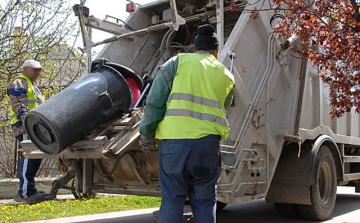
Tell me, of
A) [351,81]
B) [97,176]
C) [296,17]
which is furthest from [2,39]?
[351,81]

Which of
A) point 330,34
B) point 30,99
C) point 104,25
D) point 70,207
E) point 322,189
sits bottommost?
point 70,207

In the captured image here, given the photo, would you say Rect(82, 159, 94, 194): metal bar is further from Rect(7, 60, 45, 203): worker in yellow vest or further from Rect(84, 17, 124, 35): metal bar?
Rect(84, 17, 124, 35): metal bar

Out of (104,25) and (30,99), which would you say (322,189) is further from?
(30,99)

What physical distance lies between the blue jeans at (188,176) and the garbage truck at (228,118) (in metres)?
0.70

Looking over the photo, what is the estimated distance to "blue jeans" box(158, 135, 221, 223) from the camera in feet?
8.31

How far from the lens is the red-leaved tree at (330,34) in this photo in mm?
4422

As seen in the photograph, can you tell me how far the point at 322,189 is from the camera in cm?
520

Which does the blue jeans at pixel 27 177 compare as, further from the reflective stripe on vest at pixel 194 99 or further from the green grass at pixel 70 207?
the reflective stripe on vest at pixel 194 99

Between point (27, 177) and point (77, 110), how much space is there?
1639 mm

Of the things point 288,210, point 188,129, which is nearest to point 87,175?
point 188,129

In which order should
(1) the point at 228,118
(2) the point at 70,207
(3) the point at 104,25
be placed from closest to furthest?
(1) the point at 228,118
(3) the point at 104,25
(2) the point at 70,207

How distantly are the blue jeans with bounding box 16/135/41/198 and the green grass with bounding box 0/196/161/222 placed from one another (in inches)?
14.6

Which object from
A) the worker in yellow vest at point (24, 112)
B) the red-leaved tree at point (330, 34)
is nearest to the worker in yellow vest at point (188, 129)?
the red-leaved tree at point (330, 34)

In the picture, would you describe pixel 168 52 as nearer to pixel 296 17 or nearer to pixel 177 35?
pixel 177 35
